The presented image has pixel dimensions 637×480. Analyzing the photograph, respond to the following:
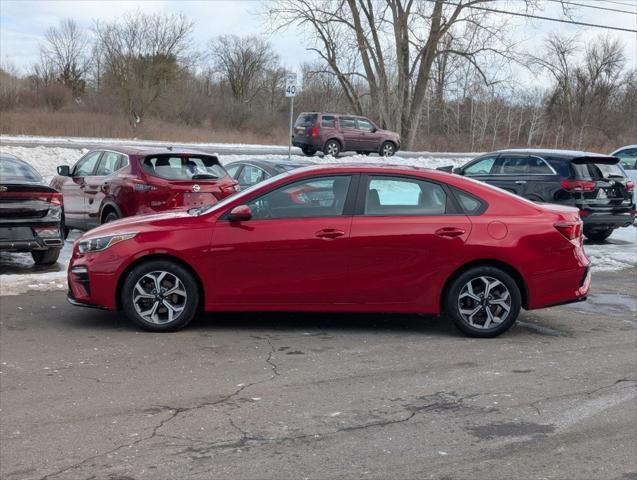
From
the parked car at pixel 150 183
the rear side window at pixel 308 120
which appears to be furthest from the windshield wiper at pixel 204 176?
the rear side window at pixel 308 120

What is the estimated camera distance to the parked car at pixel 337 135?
30531 millimetres

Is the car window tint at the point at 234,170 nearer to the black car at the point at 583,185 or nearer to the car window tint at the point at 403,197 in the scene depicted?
the black car at the point at 583,185

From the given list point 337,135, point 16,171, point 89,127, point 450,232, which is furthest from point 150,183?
point 89,127

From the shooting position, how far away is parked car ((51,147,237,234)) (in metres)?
11.9

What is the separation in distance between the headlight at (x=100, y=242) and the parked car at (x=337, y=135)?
23222 millimetres

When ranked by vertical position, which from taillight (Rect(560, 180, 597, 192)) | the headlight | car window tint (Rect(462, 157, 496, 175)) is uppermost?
car window tint (Rect(462, 157, 496, 175))

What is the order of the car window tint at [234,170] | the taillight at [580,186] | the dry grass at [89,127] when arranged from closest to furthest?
the taillight at [580,186] → the car window tint at [234,170] → the dry grass at [89,127]

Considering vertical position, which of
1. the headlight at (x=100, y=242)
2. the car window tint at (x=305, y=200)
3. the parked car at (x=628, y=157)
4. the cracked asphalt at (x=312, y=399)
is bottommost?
the cracked asphalt at (x=312, y=399)

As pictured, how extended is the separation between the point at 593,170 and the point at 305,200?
356 inches

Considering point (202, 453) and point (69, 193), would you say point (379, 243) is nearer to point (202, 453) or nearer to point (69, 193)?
point (202, 453)

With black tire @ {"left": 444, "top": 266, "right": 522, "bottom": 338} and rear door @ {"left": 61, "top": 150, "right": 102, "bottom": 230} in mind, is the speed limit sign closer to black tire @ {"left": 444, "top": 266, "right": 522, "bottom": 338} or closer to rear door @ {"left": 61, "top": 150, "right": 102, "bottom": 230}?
rear door @ {"left": 61, "top": 150, "right": 102, "bottom": 230}

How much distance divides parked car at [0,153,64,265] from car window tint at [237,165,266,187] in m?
4.91

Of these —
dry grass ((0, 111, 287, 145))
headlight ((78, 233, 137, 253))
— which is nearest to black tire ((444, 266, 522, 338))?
headlight ((78, 233, 137, 253))

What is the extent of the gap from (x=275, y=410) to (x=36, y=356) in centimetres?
233
